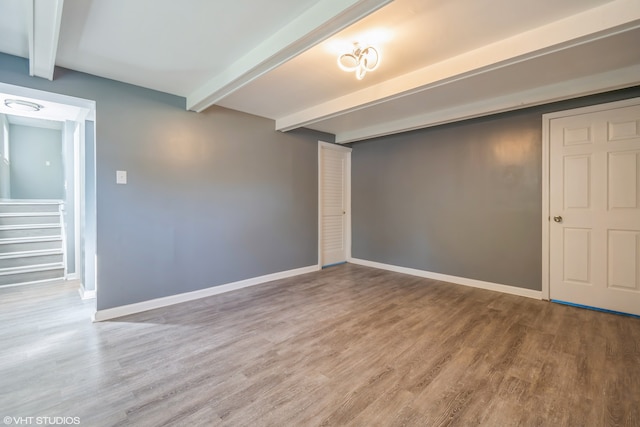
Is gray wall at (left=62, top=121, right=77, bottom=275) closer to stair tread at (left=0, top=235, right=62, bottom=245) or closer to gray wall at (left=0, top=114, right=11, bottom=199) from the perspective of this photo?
stair tread at (left=0, top=235, right=62, bottom=245)

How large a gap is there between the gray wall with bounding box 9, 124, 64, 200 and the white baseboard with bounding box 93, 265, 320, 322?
566cm

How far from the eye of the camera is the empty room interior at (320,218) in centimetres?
169

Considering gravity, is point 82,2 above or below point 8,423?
above

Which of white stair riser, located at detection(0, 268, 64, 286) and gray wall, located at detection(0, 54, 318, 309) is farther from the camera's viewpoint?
white stair riser, located at detection(0, 268, 64, 286)

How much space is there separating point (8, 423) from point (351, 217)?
463 centimetres

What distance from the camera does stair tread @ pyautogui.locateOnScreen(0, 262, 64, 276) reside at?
3800 millimetres

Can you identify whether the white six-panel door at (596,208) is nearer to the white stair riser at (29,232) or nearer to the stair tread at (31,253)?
the stair tread at (31,253)

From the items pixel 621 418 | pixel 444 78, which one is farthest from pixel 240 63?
pixel 621 418

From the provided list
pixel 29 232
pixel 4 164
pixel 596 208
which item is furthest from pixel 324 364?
pixel 4 164

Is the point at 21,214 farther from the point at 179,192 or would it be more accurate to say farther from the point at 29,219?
the point at 179,192

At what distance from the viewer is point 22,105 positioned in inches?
126

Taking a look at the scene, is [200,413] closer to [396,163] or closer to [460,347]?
[460,347]

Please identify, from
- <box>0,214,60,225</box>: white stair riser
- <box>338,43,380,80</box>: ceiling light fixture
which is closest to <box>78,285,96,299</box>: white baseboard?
<box>0,214,60,225</box>: white stair riser

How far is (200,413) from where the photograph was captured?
1521 mm
